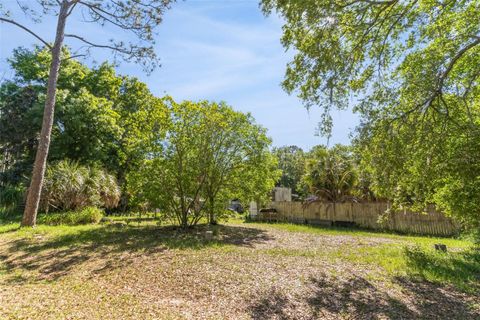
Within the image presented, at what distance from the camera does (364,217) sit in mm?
14750

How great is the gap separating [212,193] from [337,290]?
711cm

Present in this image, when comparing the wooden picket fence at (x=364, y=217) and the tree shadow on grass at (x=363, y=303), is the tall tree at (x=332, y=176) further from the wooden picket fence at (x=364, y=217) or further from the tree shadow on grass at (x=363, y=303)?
the tree shadow on grass at (x=363, y=303)

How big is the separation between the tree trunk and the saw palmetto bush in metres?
1.19

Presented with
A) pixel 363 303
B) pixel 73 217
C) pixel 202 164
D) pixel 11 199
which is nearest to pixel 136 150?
pixel 202 164

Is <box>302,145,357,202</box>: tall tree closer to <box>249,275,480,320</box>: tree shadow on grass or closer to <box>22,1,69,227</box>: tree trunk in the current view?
<box>249,275,480,320</box>: tree shadow on grass

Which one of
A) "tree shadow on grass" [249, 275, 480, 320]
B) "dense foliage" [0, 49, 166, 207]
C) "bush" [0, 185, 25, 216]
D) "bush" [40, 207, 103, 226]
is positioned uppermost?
"dense foliage" [0, 49, 166, 207]

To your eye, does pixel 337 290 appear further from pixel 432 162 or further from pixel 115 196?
pixel 115 196

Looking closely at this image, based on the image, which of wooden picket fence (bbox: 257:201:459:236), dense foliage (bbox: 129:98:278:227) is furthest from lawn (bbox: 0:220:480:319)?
wooden picket fence (bbox: 257:201:459:236)

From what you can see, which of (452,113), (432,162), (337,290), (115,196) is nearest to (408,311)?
(337,290)

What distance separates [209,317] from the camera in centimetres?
361

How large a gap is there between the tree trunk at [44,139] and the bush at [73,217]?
101 centimetres

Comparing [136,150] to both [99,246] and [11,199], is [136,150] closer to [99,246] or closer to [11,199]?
[99,246]

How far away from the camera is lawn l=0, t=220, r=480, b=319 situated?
150 inches

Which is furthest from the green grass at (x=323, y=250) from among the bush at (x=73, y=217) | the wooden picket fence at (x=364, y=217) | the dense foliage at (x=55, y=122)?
the dense foliage at (x=55, y=122)
